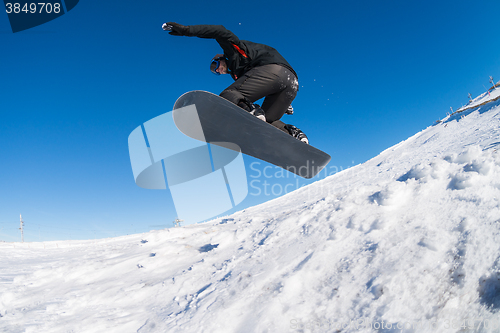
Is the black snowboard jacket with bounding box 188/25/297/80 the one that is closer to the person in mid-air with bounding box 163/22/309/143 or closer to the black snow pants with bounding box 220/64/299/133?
the person in mid-air with bounding box 163/22/309/143

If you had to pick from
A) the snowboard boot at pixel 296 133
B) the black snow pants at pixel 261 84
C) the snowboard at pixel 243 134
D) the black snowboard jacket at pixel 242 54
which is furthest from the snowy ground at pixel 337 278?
the black snowboard jacket at pixel 242 54

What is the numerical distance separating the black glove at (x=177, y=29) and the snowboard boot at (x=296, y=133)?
6.76ft

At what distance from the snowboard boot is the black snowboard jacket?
0.85m

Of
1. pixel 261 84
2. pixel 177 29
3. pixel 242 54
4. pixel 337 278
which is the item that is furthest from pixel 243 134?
pixel 337 278

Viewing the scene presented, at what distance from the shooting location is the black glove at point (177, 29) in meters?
2.89

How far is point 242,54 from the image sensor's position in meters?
3.47

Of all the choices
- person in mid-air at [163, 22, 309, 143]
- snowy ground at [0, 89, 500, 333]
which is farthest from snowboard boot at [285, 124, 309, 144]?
snowy ground at [0, 89, 500, 333]

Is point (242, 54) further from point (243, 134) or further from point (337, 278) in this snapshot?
point (337, 278)

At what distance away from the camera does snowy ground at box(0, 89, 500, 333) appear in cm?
169

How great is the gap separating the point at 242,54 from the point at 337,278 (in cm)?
308

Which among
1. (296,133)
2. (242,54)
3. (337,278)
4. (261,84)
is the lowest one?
(337,278)

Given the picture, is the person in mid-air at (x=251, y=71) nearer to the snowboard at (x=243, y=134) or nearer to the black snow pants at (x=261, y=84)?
the black snow pants at (x=261, y=84)

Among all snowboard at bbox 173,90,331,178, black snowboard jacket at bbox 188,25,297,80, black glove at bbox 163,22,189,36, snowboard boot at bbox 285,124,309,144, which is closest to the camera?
black glove at bbox 163,22,189,36

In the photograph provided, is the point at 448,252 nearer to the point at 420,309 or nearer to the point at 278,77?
the point at 420,309
